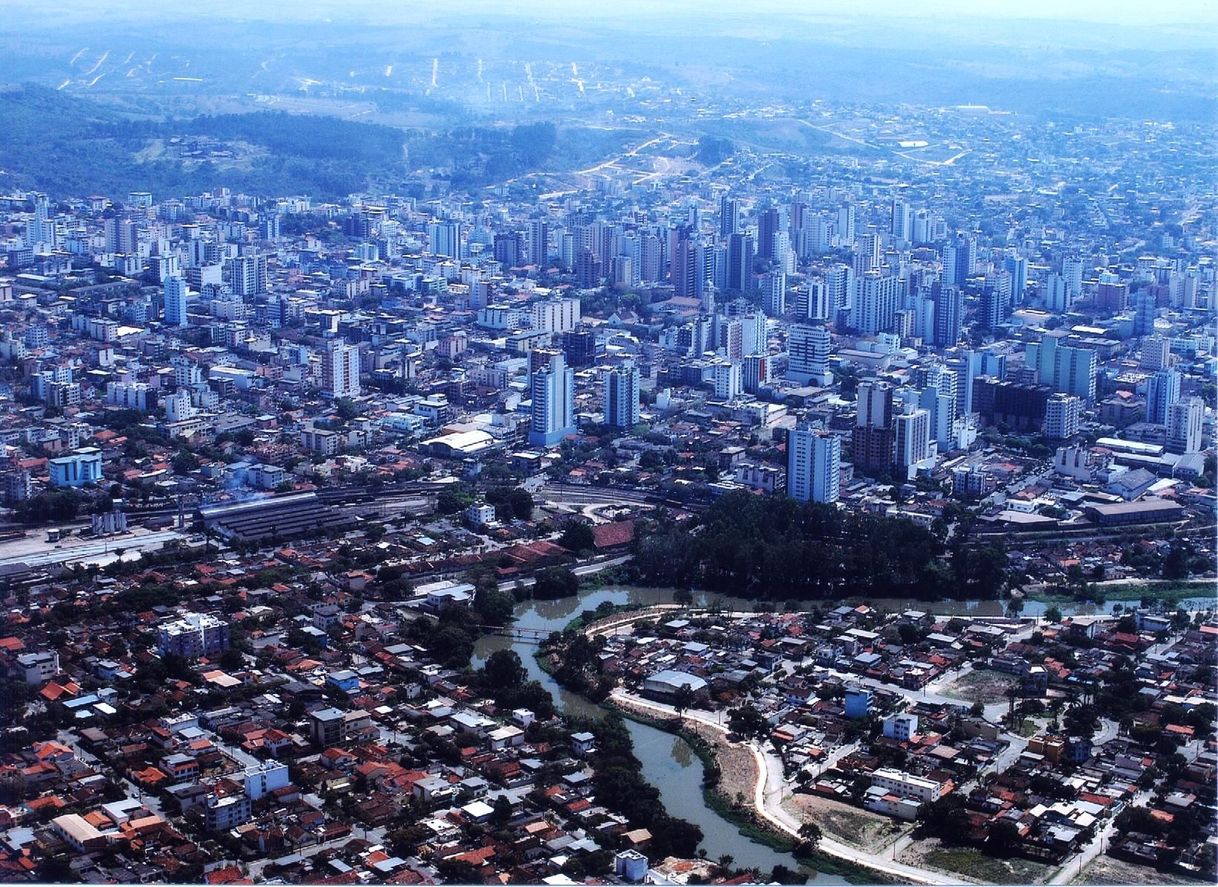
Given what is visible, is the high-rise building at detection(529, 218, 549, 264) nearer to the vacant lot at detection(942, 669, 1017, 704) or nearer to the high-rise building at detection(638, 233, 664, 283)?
the high-rise building at detection(638, 233, 664, 283)

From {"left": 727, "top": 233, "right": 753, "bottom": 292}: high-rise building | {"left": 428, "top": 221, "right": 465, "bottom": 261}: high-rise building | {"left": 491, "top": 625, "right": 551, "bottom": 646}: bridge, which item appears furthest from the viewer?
{"left": 428, "top": 221, "right": 465, "bottom": 261}: high-rise building

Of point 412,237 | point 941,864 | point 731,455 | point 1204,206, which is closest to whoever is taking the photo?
point 941,864

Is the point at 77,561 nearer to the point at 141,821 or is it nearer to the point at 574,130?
the point at 141,821

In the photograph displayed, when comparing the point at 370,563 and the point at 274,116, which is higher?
the point at 274,116

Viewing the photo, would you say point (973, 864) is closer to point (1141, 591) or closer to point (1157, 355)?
point (1141, 591)

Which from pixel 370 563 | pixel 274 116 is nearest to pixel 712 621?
pixel 370 563

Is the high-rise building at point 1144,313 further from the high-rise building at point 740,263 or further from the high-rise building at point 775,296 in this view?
the high-rise building at point 740,263

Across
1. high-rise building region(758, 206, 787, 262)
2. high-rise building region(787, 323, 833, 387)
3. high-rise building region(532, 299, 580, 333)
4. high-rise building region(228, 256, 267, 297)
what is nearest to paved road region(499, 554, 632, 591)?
high-rise building region(787, 323, 833, 387)

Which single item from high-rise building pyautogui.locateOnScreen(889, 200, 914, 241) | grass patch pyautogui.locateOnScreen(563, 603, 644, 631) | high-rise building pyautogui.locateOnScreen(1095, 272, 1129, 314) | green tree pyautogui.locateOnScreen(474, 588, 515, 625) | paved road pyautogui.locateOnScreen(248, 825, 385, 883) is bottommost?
grass patch pyautogui.locateOnScreen(563, 603, 644, 631)
